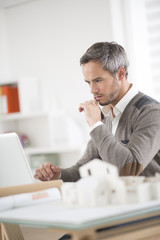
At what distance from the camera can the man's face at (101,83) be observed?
2.17m

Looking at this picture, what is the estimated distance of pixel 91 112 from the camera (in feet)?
6.57

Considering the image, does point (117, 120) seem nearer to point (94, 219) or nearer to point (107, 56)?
point (107, 56)

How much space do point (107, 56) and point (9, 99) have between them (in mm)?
3152

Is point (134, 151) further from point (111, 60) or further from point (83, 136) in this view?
point (83, 136)

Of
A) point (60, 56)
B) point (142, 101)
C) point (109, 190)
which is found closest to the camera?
point (109, 190)

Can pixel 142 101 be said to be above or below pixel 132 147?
above

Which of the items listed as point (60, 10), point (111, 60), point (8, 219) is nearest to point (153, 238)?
point (8, 219)

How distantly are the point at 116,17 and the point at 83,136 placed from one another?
1.32 metres

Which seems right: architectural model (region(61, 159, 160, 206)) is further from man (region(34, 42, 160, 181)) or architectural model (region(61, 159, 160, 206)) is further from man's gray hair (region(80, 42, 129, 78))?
man's gray hair (region(80, 42, 129, 78))

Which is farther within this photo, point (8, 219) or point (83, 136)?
point (83, 136)

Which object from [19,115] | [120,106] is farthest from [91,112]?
[19,115]

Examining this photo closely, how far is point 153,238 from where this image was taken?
1.25 m

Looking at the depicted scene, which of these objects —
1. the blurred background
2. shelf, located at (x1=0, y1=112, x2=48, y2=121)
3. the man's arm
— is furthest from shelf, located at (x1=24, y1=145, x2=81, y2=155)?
the man's arm

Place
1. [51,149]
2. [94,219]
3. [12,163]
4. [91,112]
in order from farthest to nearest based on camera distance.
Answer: [51,149]
[91,112]
[12,163]
[94,219]
